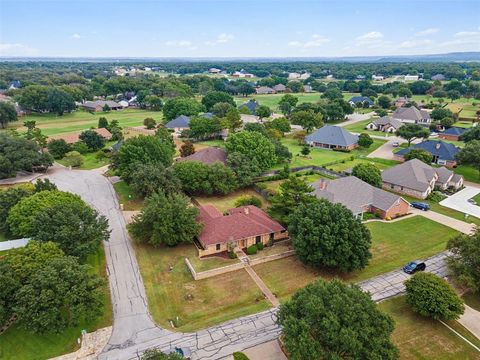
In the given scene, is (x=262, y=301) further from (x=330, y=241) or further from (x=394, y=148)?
(x=394, y=148)

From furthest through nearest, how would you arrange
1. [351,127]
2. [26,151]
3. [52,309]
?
[351,127] → [26,151] → [52,309]

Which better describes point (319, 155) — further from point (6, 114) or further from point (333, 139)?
point (6, 114)

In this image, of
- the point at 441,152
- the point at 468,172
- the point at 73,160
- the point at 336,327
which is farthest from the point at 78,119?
the point at 336,327

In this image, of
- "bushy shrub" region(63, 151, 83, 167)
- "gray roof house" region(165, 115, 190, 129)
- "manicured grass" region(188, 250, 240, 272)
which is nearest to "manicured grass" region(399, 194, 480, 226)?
"manicured grass" region(188, 250, 240, 272)

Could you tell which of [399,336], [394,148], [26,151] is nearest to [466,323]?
[399,336]

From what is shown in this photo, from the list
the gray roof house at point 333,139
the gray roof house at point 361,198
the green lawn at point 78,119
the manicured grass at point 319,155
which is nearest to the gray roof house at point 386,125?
the manicured grass at point 319,155

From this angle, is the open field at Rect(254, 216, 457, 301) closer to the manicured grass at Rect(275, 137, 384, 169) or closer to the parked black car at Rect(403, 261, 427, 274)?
the parked black car at Rect(403, 261, 427, 274)

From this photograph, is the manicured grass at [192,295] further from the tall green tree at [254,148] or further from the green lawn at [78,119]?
the green lawn at [78,119]
